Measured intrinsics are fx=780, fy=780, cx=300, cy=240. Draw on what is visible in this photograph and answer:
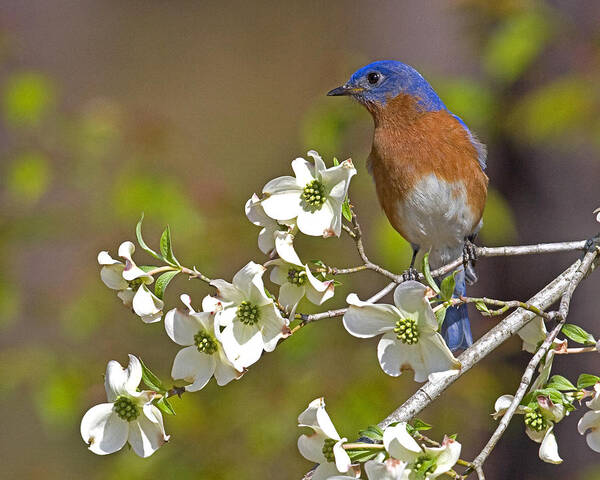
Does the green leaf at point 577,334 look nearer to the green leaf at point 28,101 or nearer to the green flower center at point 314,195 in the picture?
the green flower center at point 314,195

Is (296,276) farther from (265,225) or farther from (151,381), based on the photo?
(151,381)

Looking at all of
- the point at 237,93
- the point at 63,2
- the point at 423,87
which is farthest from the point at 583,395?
the point at 63,2

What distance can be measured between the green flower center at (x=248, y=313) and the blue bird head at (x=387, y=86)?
1439 mm

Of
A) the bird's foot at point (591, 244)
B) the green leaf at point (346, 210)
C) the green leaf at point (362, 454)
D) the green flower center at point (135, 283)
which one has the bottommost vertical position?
the green leaf at point (362, 454)

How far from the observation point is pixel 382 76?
8.94 ft

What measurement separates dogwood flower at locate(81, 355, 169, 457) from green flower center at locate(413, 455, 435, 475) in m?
0.45

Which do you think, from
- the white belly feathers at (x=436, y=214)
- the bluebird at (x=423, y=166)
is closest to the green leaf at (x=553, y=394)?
the bluebird at (x=423, y=166)

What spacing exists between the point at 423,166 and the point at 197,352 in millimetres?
1361

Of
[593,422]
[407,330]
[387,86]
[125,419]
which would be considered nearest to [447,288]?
[407,330]

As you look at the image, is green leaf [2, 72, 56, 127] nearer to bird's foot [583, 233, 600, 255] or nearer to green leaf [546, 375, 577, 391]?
→ bird's foot [583, 233, 600, 255]

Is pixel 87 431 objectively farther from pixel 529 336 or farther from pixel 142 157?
pixel 142 157

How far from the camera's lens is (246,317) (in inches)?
55.2

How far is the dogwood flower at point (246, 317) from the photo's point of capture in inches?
54.5

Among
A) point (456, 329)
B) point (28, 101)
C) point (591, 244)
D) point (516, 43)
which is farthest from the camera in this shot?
point (28, 101)
